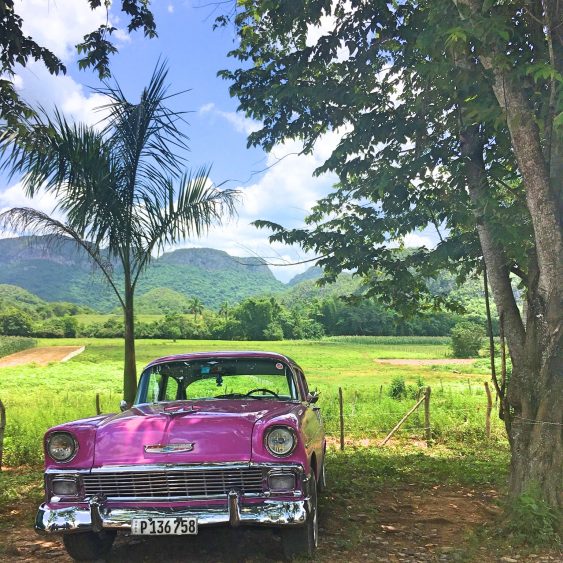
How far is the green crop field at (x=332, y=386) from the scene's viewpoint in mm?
13398

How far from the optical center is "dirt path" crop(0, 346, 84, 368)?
43719 mm

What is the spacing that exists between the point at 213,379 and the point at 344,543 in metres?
1.79

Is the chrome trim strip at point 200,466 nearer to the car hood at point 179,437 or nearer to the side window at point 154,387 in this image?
the car hood at point 179,437

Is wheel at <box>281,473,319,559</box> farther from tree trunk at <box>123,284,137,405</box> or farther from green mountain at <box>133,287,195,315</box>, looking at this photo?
green mountain at <box>133,287,195,315</box>

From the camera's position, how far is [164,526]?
11.3 feet

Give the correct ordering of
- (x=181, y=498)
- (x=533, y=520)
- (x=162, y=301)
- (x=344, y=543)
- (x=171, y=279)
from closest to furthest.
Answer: (x=181, y=498) → (x=344, y=543) → (x=533, y=520) → (x=162, y=301) → (x=171, y=279)

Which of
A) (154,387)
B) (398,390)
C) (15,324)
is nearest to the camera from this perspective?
(154,387)

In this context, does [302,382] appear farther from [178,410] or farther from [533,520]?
[533,520]

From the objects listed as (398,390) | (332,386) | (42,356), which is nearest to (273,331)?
(42,356)

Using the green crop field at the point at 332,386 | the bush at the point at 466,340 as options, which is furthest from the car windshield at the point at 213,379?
the bush at the point at 466,340

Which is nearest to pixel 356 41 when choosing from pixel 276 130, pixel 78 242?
pixel 276 130

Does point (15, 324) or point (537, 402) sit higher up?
point (15, 324)

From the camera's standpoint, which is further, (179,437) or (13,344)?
(13,344)

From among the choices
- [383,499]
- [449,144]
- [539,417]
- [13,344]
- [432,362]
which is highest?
[449,144]
